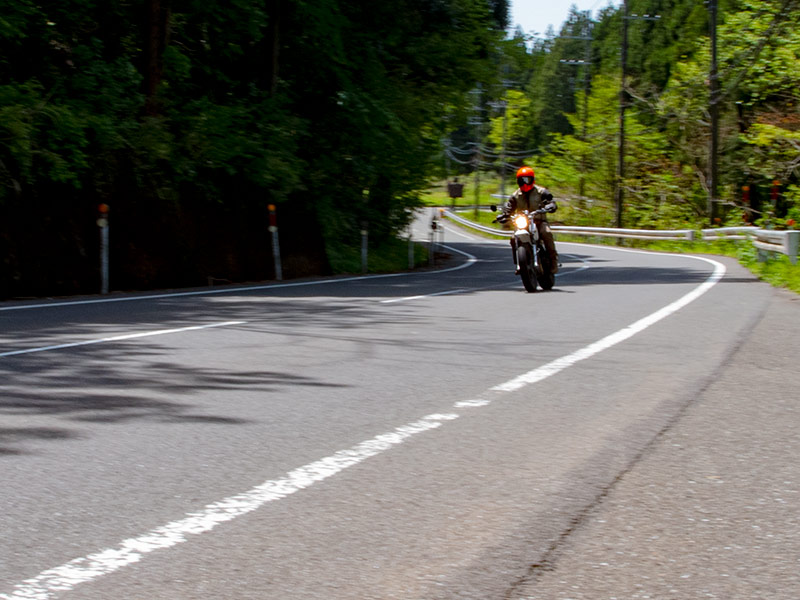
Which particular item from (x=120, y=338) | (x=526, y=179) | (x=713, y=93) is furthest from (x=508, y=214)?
(x=713, y=93)

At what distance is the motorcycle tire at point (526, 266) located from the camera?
14953 mm

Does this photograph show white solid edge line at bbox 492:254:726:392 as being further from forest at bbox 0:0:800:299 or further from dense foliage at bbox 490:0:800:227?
dense foliage at bbox 490:0:800:227

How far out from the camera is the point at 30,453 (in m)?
4.82

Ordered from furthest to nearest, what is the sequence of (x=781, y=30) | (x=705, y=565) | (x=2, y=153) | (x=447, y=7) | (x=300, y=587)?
1. (x=781, y=30)
2. (x=447, y=7)
3. (x=2, y=153)
4. (x=705, y=565)
5. (x=300, y=587)

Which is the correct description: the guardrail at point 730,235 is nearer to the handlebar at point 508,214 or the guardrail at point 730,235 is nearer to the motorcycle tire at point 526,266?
the handlebar at point 508,214

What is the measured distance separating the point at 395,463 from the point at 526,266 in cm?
1043

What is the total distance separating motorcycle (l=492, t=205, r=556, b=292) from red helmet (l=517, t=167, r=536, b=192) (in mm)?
331

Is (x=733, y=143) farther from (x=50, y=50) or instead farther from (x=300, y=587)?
(x=300, y=587)

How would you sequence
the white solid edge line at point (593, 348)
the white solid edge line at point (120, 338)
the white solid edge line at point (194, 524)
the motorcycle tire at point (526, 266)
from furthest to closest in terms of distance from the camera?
Answer: 1. the motorcycle tire at point (526, 266)
2. the white solid edge line at point (120, 338)
3. the white solid edge line at point (593, 348)
4. the white solid edge line at point (194, 524)

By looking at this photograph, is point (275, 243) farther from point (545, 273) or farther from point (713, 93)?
point (713, 93)

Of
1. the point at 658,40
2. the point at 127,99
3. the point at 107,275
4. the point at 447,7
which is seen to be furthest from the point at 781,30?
the point at 658,40

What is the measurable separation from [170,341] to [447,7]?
57.3 ft

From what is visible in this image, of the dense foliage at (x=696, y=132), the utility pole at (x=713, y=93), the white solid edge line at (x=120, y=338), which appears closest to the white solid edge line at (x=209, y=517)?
the white solid edge line at (x=120, y=338)

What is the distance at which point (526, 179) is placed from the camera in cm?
1509
